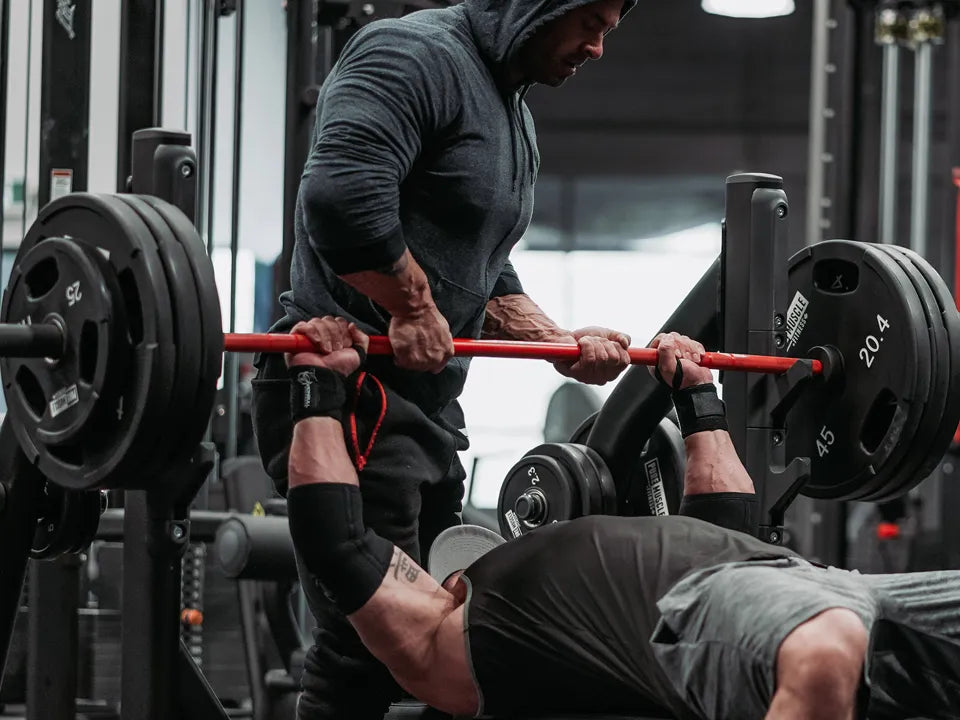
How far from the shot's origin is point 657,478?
117 inches

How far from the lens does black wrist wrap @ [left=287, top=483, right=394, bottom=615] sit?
2107 mm

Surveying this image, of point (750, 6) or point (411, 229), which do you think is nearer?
point (411, 229)

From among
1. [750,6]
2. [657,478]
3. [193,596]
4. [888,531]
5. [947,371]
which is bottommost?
[888,531]

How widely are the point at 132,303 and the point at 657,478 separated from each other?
1330mm

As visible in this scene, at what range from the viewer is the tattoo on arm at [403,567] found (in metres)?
2.16

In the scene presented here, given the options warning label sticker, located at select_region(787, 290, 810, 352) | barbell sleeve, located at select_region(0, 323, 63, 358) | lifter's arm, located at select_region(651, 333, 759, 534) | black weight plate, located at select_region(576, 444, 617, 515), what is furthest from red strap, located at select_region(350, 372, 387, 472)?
warning label sticker, located at select_region(787, 290, 810, 352)

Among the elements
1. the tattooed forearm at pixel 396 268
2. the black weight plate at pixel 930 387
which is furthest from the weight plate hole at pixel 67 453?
the black weight plate at pixel 930 387

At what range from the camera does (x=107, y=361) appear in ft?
6.37

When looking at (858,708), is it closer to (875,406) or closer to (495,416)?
(875,406)

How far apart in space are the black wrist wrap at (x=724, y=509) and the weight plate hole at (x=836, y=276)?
534 millimetres

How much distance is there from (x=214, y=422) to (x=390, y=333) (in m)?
2.21

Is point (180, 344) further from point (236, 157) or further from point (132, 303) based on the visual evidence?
point (236, 157)

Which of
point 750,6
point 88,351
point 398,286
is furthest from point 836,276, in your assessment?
point 750,6

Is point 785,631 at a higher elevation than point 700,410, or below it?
below
